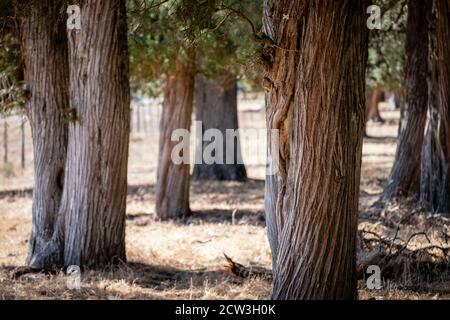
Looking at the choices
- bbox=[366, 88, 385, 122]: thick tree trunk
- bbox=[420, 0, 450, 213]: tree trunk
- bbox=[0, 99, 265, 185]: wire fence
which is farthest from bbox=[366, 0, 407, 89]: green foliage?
bbox=[366, 88, 385, 122]: thick tree trunk

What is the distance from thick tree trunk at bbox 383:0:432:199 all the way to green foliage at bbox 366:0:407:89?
77 centimetres

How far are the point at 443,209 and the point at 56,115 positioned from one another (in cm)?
677

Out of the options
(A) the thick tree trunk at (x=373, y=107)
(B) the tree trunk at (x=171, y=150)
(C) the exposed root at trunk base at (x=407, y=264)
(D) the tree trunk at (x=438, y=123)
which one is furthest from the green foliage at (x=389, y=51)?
(A) the thick tree trunk at (x=373, y=107)

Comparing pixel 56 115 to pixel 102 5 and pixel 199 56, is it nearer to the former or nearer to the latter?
pixel 102 5

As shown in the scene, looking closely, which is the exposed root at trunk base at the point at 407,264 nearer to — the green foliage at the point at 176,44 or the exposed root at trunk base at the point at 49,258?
the green foliage at the point at 176,44

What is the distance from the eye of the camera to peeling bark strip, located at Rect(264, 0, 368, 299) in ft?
19.9

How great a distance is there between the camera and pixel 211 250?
35.9ft

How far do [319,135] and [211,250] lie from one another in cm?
519

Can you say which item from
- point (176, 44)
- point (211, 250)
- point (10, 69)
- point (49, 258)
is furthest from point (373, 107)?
point (49, 258)

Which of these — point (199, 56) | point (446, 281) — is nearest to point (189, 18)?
point (446, 281)

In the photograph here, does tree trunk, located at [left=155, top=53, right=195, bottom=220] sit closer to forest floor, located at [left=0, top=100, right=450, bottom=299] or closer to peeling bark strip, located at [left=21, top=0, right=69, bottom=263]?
forest floor, located at [left=0, top=100, right=450, bottom=299]

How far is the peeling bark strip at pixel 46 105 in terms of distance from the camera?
31.1 feet

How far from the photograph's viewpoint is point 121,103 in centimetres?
911

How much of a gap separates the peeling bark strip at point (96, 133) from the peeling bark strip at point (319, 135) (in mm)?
3088
